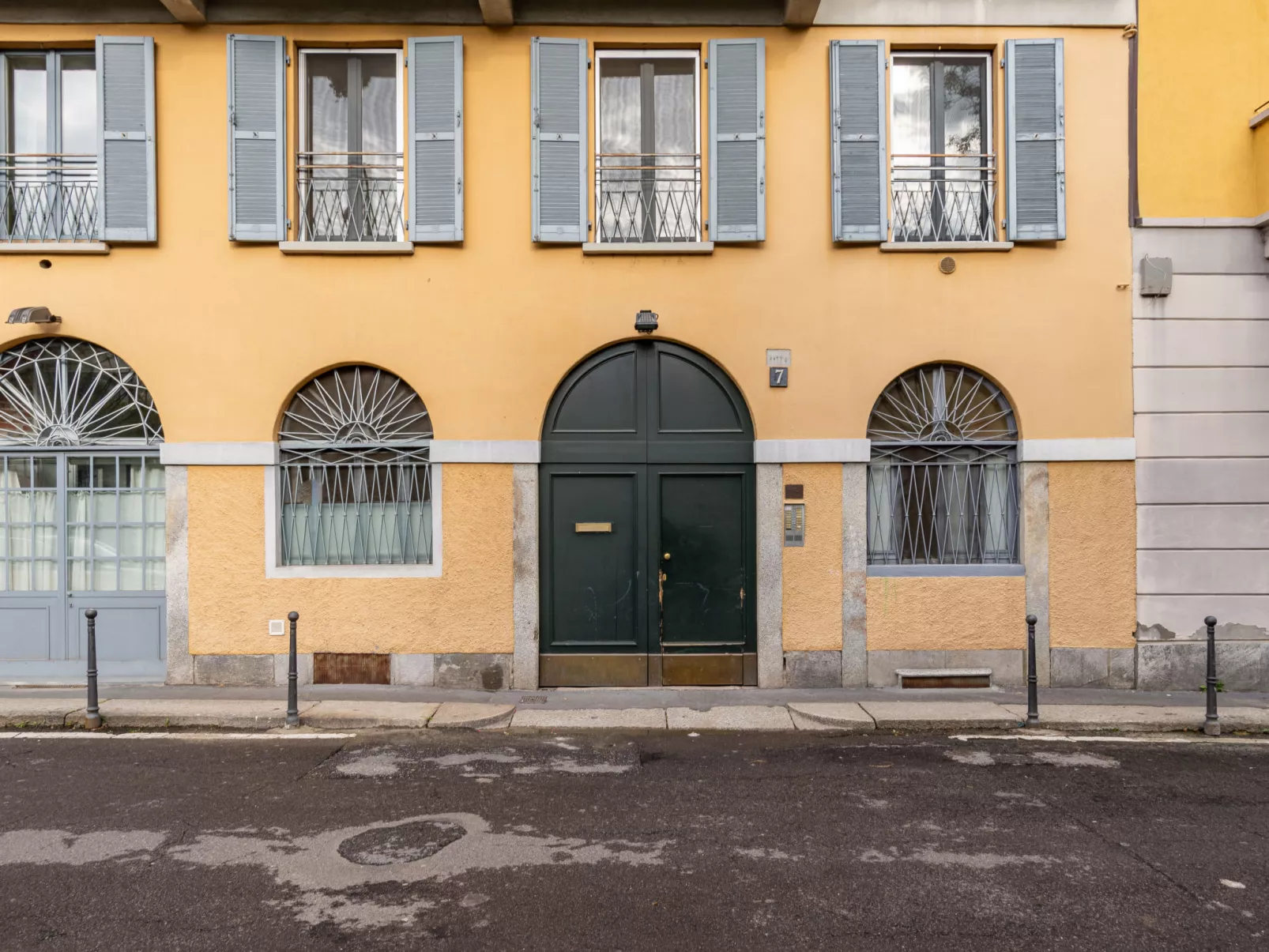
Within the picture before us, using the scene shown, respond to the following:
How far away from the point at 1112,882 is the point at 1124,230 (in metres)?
7.31

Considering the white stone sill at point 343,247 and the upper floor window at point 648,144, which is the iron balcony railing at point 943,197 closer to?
the upper floor window at point 648,144

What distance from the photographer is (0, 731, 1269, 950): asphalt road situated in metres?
4.09

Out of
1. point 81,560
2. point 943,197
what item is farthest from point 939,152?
point 81,560

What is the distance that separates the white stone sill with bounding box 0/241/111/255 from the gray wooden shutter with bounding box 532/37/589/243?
15.7 feet

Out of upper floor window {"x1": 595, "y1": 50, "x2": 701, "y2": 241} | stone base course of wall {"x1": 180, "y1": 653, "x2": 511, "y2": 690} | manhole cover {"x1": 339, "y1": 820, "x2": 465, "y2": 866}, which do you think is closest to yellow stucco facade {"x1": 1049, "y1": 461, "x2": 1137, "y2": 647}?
upper floor window {"x1": 595, "y1": 50, "x2": 701, "y2": 241}

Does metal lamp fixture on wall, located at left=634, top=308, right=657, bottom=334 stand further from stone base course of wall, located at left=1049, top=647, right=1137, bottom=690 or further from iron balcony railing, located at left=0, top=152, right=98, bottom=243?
iron balcony railing, located at left=0, top=152, right=98, bottom=243

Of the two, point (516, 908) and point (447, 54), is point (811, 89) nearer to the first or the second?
point (447, 54)

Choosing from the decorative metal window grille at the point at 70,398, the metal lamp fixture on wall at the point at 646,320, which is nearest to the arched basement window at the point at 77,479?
the decorative metal window grille at the point at 70,398

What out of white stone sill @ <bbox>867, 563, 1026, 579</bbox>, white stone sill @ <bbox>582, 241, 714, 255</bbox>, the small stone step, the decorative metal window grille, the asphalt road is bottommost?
the asphalt road

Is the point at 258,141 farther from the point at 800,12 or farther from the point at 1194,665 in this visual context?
the point at 1194,665

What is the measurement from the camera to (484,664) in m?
8.91

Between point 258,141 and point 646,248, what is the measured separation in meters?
4.39

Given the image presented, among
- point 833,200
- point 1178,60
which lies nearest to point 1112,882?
point 833,200

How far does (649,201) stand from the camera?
9.19m
